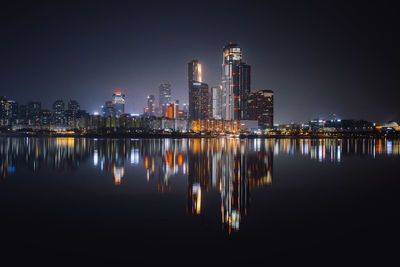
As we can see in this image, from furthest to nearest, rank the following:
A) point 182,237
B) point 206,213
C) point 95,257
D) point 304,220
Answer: point 206,213, point 304,220, point 182,237, point 95,257

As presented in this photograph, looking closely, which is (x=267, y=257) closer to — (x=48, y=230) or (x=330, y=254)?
(x=330, y=254)

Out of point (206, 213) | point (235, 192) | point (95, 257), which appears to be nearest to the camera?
point (95, 257)

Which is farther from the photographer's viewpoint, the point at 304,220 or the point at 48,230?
the point at 304,220

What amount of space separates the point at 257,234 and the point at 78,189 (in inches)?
369

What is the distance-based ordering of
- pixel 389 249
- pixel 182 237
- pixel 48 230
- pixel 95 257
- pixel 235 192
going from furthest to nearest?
pixel 235 192 < pixel 48 230 < pixel 182 237 < pixel 389 249 < pixel 95 257

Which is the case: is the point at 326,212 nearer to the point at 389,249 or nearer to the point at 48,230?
the point at 389,249

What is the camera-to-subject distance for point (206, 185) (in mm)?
14211

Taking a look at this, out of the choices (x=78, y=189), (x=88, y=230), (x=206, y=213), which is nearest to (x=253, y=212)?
(x=206, y=213)

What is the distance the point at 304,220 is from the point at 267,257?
3090mm

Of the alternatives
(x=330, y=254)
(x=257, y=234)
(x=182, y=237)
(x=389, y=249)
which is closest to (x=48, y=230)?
(x=182, y=237)

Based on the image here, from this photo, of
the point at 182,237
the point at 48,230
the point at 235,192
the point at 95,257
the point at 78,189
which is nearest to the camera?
the point at 95,257

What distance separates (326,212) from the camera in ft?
32.4

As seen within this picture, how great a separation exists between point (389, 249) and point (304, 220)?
96.9 inches

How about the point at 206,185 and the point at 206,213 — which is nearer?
the point at 206,213
